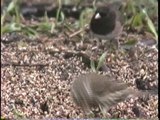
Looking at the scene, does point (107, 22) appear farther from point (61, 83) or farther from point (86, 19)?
point (61, 83)

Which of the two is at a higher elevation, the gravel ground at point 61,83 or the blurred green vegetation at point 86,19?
the blurred green vegetation at point 86,19

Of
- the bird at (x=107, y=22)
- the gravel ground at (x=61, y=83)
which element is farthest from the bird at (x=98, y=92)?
the bird at (x=107, y=22)

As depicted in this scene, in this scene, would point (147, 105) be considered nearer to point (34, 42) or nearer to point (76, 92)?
point (76, 92)

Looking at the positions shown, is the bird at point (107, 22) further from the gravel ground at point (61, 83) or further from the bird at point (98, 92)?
the bird at point (98, 92)

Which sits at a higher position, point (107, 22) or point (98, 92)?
point (107, 22)

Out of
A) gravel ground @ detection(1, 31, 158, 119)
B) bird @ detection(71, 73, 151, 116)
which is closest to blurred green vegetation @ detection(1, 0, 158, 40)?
gravel ground @ detection(1, 31, 158, 119)

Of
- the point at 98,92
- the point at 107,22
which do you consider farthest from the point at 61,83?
the point at 107,22

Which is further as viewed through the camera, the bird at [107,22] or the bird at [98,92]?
the bird at [107,22]
